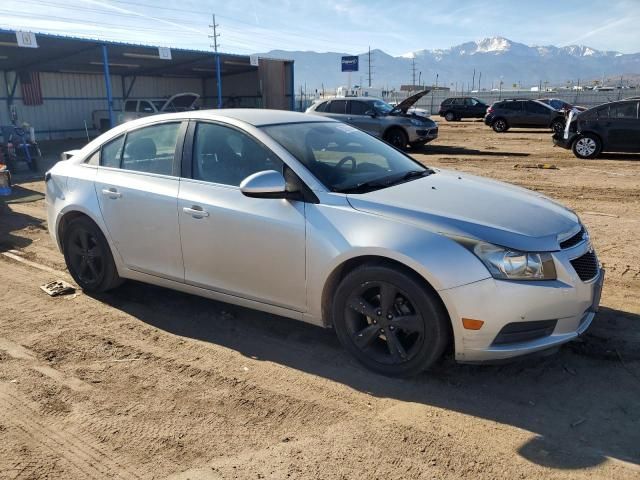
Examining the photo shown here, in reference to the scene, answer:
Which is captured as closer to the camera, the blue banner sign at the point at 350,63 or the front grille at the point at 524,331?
the front grille at the point at 524,331

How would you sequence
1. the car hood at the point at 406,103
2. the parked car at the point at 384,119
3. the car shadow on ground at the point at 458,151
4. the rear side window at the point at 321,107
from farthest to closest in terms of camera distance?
the rear side window at the point at 321,107
the parked car at the point at 384,119
the car shadow on ground at the point at 458,151
the car hood at the point at 406,103

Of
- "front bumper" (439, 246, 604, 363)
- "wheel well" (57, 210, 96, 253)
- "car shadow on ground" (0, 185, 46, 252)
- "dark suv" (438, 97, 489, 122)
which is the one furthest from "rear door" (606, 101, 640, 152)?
"dark suv" (438, 97, 489, 122)

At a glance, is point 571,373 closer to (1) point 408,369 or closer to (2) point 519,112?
(1) point 408,369

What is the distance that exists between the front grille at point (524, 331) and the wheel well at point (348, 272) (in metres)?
0.30

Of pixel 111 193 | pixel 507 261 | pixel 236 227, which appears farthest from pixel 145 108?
pixel 507 261

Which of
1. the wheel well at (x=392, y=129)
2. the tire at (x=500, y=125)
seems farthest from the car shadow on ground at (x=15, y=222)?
the tire at (x=500, y=125)

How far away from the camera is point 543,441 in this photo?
284 centimetres

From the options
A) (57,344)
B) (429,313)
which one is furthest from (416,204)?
(57,344)

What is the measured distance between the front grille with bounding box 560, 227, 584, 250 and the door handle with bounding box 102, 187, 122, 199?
11.3 ft

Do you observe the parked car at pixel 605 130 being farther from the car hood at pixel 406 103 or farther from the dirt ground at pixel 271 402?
the dirt ground at pixel 271 402

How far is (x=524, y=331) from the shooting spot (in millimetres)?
3166

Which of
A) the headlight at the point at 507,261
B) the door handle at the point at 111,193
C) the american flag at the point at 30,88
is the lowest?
the headlight at the point at 507,261

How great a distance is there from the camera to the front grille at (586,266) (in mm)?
3307

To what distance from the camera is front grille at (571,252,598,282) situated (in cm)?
331
